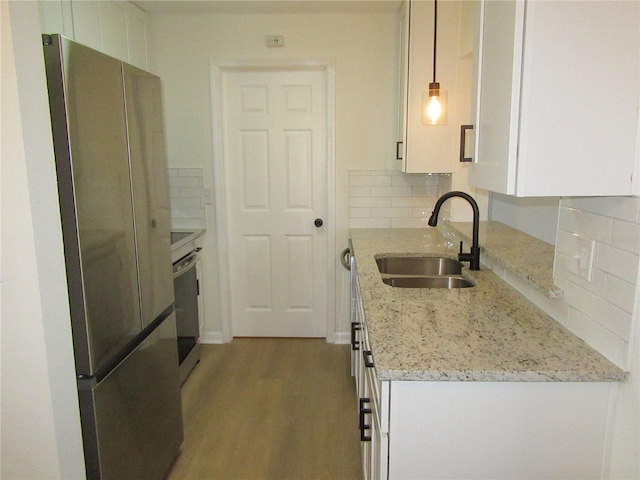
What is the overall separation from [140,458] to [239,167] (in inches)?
86.7

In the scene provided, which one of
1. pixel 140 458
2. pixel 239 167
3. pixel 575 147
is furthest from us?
pixel 239 167

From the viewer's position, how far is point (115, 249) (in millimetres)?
1613

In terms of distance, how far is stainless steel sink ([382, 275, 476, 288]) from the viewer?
227cm

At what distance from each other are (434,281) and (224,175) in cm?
186

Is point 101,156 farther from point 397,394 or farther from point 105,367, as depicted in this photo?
point 397,394

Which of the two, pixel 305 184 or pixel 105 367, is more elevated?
pixel 305 184

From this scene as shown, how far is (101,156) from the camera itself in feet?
5.04

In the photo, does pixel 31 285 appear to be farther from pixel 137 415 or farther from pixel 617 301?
pixel 617 301

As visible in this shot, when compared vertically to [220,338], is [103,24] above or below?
above

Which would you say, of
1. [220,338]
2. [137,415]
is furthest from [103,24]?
[220,338]

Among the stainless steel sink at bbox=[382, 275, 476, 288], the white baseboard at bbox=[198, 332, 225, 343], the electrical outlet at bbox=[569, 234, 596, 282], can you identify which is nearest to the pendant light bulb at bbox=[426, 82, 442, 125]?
the stainless steel sink at bbox=[382, 275, 476, 288]

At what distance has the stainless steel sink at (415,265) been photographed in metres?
2.61

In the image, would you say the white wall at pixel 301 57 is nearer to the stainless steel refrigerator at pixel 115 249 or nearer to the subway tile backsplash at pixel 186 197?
the subway tile backsplash at pixel 186 197

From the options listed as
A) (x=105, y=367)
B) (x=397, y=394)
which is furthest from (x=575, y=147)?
(x=105, y=367)
